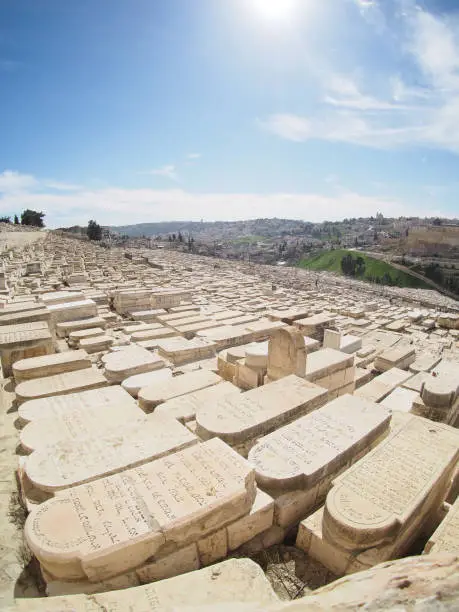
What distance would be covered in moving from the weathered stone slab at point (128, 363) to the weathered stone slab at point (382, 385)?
4359mm

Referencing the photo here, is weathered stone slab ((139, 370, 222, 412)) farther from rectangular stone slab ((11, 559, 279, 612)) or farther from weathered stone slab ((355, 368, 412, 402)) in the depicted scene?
weathered stone slab ((355, 368, 412, 402))

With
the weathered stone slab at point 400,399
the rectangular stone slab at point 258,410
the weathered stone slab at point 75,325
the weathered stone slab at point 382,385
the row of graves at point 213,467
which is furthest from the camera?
the weathered stone slab at point 75,325

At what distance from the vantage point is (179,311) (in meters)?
11.5

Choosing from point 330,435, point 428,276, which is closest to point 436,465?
point 330,435

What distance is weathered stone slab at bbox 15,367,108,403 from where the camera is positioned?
4969 millimetres

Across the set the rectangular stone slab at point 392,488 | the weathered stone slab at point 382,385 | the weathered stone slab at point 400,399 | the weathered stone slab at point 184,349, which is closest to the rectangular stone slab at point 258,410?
the rectangular stone slab at point 392,488

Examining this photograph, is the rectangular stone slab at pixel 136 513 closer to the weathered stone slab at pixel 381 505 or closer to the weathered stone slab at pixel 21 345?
the weathered stone slab at pixel 381 505

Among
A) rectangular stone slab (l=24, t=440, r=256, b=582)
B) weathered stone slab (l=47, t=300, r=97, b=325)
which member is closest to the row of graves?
rectangular stone slab (l=24, t=440, r=256, b=582)

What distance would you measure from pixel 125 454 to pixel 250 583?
67.3 inches

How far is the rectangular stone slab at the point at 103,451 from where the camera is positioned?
3.17 metres

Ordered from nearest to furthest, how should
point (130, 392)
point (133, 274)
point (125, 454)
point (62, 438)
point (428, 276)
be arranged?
point (125, 454), point (62, 438), point (130, 392), point (133, 274), point (428, 276)

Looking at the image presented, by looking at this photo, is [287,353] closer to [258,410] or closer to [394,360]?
[258,410]

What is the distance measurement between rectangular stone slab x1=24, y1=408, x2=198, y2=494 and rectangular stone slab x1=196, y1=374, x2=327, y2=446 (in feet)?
1.12

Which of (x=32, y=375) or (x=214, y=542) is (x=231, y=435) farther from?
(x=32, y=375)
